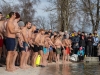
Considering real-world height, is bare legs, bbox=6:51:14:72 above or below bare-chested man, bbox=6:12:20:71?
below

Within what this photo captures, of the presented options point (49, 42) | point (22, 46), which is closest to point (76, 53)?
point (49, 42)

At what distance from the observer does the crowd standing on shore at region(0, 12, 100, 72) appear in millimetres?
11070

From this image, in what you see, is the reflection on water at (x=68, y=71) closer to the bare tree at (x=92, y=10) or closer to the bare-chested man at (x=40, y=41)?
the bare-chested man at (x=40, y=41)

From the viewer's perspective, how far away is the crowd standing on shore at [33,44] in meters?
11.1

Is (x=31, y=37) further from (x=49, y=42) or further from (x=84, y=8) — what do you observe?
(x=84, y=8)

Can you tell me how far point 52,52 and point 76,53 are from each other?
293 cm

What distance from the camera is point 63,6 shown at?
2855 centimetres

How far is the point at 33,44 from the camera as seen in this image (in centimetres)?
1485

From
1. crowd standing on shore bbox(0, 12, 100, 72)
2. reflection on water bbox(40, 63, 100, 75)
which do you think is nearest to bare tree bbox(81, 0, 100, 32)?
crowd standing on shore bbox(0, 12, 100, 72)

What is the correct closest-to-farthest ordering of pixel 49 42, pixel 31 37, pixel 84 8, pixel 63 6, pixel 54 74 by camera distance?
pixel 54 74, pixel 31 37, pixel 49 42, pixel 63 6, pixel 84 8

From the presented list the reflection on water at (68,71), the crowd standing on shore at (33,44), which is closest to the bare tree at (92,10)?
the crowd standing on shore at (33,44)

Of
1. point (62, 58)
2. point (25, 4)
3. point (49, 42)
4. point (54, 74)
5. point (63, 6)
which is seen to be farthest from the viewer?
point (25, 4)

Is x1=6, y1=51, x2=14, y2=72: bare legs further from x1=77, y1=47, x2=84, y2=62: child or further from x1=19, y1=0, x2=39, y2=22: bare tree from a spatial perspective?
x1=19, y1=0, x2=39, y2=22: bare tree

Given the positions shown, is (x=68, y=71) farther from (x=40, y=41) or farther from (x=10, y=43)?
(x=10, y=43)
